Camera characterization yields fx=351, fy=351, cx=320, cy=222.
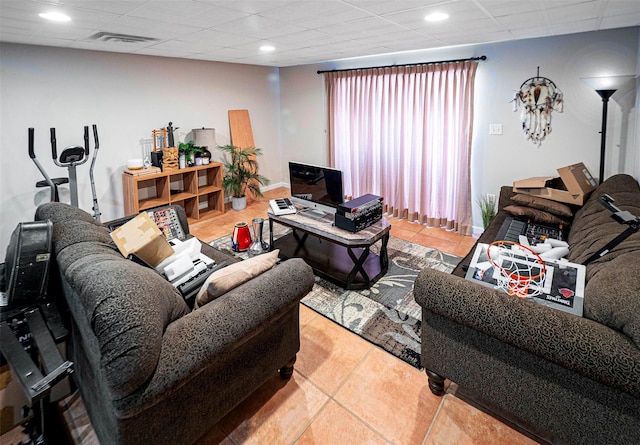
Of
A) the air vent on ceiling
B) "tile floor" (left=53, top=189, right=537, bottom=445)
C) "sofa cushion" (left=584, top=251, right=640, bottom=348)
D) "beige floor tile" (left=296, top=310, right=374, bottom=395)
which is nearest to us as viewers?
"sofa cushion" (left=584, top=251, right=640, bottom=348)

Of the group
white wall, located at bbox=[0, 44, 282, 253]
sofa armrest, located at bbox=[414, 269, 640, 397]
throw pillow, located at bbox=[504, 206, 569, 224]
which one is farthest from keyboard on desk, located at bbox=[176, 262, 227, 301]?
white wall, located at bbox=[0, 44, 282, 253]

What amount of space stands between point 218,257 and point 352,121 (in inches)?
132

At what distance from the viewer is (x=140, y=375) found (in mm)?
1159

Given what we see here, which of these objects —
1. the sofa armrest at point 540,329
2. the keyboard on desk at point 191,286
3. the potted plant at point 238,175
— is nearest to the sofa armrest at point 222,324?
the keyboard on desk at point 191,286

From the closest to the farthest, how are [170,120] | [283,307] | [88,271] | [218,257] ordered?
[88,271] → [283,307] → [218,257] → [170,120]

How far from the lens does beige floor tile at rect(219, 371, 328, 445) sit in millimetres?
1784

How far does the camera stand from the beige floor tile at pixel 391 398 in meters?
1.81

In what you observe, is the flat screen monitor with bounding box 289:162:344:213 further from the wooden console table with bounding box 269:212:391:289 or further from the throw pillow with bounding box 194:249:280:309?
the throw pillow with bounding box 194:249:280:309

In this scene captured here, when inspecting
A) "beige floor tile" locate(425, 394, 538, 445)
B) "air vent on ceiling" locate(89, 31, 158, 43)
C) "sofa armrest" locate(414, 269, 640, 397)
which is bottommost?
"beige floor tile" locate(425, 394, 538, 445)

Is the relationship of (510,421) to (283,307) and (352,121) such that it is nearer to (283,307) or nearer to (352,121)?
(283,307)

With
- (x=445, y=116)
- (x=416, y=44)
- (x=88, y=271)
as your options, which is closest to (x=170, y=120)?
(x=416, y=44)

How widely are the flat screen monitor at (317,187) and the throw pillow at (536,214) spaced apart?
1.61 meters

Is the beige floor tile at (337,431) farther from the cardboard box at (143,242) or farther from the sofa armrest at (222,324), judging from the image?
the cardboard box at (143,242)

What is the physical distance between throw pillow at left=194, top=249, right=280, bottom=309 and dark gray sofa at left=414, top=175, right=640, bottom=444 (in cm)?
84
